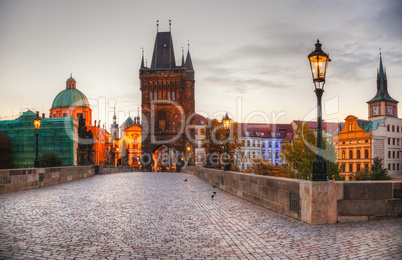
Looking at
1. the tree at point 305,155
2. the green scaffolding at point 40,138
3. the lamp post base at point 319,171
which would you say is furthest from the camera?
the green scaffolding at point 40,138

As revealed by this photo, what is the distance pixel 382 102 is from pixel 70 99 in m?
81.2

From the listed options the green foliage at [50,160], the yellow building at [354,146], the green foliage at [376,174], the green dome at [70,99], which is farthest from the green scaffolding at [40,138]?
the green foliage at [376,174]

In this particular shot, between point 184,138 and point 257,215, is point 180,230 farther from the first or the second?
point 184,138

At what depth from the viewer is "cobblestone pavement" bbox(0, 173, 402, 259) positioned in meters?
5.50

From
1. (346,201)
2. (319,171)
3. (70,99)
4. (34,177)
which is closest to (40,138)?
(70,99)

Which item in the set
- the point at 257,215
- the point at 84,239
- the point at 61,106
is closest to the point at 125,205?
the point at 257,215

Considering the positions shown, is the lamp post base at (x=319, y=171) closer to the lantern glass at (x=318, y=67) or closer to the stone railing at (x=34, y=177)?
the lantern glass at (x=318, y=67)

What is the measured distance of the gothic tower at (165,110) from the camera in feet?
262

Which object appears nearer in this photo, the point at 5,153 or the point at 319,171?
the point at 319,171

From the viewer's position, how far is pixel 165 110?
3182 inches

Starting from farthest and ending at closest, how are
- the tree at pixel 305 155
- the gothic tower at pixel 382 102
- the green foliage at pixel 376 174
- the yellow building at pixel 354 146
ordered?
the gothic tower at pixel 382 102
the yellow building at pixel 354 146
the tree at pixel 305 155
the green foliage at pixel 376 174

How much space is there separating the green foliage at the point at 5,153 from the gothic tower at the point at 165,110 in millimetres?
23404

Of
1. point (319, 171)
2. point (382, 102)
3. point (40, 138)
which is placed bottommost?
point (319, 171)

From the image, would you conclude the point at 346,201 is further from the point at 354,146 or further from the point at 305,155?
the point at 354,146
